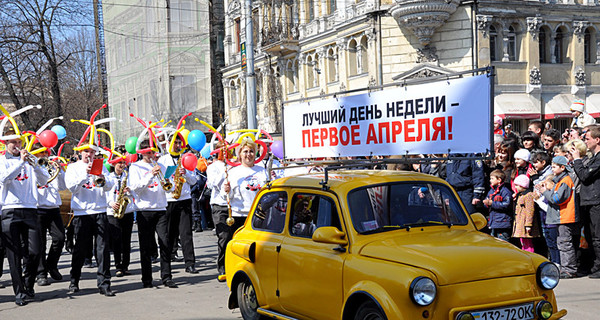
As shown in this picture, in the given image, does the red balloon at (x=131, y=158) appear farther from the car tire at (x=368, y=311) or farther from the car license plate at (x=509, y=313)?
the car license plate at (x=509, y=313)

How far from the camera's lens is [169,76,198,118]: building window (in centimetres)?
4300

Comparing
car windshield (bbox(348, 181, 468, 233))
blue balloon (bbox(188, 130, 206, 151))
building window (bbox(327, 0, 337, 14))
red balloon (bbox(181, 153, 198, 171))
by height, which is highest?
building window (bbox(327, 0, 337, 14))

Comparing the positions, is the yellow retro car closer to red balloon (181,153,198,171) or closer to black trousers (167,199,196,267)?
red balloon (181,153,198,171)

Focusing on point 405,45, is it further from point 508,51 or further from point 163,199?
point 163,199

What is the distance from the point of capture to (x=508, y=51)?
31.4 metres

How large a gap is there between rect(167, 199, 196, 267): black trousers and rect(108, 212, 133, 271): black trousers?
67 centimetres

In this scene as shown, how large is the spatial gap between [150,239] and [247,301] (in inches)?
126

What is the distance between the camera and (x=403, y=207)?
667cm

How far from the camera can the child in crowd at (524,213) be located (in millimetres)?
10219

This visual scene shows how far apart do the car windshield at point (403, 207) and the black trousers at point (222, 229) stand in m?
4.15

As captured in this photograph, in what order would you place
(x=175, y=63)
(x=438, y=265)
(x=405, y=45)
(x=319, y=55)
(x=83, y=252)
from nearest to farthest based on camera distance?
(x=438, y=265) < (x=83, y=252) < (x=405, y=45) < (x=319, y=55) < (x=175, y=63)

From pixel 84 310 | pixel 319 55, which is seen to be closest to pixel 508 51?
pixel 319 55

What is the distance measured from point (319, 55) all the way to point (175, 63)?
31.3 ft

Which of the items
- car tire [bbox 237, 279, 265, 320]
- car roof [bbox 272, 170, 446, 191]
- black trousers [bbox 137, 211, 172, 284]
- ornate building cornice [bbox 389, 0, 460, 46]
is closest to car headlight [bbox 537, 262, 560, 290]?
car roof [bbox 272, 170, 446, 191]
